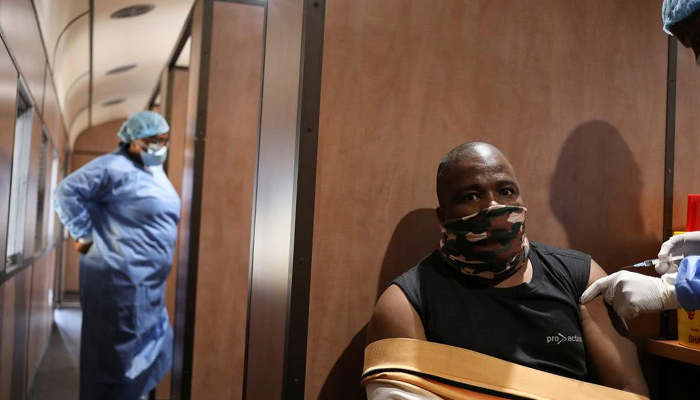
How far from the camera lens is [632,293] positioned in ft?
5.58

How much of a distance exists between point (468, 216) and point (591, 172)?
2.30 ft

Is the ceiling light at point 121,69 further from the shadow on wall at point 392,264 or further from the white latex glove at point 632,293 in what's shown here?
the white latex glove at point 632,293

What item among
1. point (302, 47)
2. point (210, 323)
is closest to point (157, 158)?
point (210, 323)

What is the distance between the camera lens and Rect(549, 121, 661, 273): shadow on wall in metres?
2.19

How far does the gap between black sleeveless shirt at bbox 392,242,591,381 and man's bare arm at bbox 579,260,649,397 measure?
1.1 inches

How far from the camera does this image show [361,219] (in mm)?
1983

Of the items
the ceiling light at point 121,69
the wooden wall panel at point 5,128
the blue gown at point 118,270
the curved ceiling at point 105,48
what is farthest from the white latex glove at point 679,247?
the ceiling light at point 121,69

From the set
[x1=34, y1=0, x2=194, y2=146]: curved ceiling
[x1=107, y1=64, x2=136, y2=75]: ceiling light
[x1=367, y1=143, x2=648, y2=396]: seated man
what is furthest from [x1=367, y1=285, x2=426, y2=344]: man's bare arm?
[x1=107, y1=64, x2=136, y2=75]: ceiling light

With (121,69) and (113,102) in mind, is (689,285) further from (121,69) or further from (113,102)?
(113,102)

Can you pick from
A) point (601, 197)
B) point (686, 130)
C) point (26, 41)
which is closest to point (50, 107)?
point (26, 41)

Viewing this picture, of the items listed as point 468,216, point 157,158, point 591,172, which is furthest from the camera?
point 157,158

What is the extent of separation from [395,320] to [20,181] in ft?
9.80

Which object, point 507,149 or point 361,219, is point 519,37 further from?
point 361,219

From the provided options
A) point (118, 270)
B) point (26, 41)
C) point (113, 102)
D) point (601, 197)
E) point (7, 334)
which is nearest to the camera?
point (601, 197)
